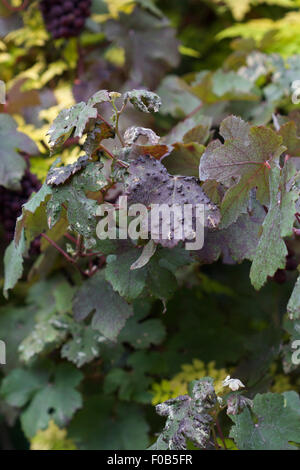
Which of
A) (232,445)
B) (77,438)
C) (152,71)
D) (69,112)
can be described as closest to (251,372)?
(232,445)

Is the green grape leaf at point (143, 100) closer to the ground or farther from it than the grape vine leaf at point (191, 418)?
farther from it

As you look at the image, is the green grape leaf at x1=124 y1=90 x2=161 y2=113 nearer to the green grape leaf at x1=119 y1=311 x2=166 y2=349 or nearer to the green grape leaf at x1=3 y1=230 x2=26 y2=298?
the green grape leaf at x1=3 y1=230 x2=26 y2=298

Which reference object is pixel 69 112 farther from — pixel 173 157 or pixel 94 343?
pixel 94 343

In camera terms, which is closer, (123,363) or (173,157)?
(173,157)

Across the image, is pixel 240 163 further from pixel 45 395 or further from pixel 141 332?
pixel 45 395

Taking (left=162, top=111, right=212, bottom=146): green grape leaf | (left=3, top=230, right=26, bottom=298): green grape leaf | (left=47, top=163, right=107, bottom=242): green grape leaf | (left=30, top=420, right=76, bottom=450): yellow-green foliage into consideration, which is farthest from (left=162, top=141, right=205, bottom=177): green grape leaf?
(left=30, top=420, right=76, bottom=450): yellow-green foliage

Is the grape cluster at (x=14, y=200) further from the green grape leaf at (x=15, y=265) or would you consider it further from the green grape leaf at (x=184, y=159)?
the green grape leaf at (x=184, y=159)

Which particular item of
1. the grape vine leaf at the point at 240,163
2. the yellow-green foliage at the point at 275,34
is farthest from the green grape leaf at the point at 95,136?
the yellow-green foliage at the point at 275,34
